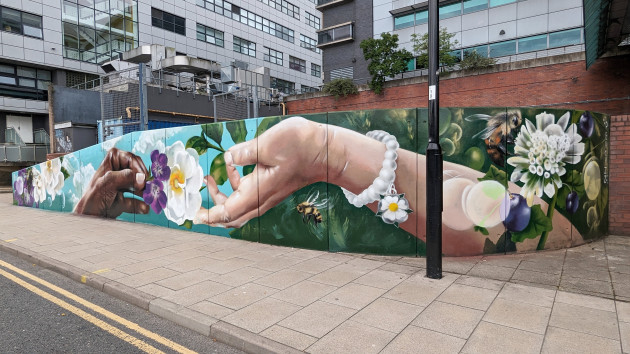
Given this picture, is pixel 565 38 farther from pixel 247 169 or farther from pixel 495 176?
pixel 247 169

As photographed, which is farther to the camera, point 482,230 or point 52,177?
point 52,177

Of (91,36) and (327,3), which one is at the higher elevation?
(327,3)

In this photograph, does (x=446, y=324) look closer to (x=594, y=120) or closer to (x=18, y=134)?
(x=594, y=120)

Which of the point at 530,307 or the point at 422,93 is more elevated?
the point at 422,93

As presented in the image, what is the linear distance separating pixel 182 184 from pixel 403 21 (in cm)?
2455

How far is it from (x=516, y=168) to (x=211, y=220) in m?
6.51

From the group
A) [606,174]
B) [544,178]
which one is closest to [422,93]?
[606,174]

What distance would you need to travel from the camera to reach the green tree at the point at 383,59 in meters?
23.4

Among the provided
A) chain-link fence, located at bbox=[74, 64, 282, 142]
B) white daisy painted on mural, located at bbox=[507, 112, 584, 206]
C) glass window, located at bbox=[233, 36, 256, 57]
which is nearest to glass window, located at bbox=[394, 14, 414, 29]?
chain-link fence, located at bbox=[74, 64, 282, 142]

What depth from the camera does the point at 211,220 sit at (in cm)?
864

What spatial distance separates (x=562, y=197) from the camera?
22.6ft

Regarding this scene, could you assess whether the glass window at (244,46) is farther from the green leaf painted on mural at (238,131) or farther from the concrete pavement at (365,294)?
the concrete pavement at (365,294)

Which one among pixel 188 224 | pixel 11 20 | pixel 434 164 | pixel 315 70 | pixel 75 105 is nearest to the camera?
pixel 434 164

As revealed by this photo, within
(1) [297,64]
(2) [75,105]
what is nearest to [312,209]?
(2) [75,105]
